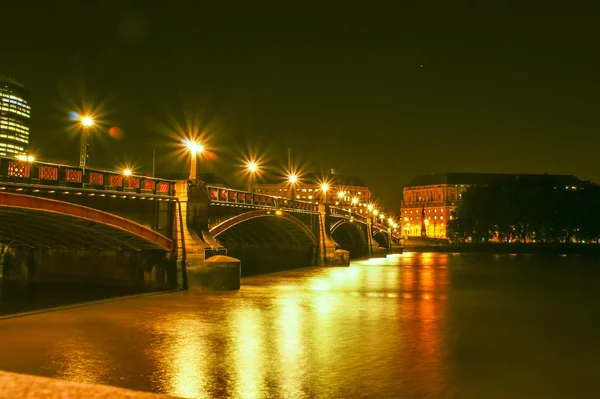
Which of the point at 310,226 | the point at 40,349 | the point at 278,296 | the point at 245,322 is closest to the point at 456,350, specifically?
the point at 245,322

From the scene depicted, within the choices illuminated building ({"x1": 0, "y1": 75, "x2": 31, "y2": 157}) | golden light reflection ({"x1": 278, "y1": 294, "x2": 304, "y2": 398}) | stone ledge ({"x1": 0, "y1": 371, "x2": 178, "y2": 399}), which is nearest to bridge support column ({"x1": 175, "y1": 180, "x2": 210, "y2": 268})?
golden light reflection ({"x1": 278, "y1": 294, "x2": 304, "y2": 398})

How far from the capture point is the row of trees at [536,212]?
12562 cm

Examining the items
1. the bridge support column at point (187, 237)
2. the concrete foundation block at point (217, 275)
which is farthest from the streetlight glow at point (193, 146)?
the concrete foundation block at point (217, 275)

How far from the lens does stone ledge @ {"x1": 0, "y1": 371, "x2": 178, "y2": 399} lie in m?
8.55

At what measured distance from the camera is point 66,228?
3372cm

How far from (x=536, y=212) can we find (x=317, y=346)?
11779 centimetres

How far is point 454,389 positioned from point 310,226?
53846 millimetres

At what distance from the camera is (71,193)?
Result: 29.2 meters

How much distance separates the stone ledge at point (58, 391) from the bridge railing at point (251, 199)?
2996 cm

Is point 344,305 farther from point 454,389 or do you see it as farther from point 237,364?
point 454,389

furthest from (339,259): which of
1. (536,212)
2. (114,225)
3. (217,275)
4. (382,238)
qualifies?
(536,212)

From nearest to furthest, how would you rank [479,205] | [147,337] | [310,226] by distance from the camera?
[147,337] → [310,226] → [479,205]

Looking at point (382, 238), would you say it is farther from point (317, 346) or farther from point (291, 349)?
point (291, 349)

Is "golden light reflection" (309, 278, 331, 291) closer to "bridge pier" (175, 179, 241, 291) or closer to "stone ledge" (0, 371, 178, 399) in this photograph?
"bridge pier" (175, 179, 241, 291)
